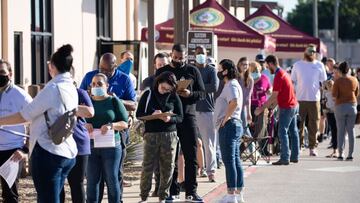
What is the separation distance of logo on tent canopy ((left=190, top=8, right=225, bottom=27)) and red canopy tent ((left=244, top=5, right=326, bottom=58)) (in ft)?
16.7

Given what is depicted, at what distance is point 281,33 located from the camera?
3528 centimetres

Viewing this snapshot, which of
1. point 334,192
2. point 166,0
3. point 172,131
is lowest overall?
point 334,192

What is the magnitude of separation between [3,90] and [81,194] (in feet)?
4.89

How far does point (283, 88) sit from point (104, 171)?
8.21m

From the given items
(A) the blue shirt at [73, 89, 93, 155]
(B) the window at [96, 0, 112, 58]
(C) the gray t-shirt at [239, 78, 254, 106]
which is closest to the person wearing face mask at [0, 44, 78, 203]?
(A) the blue shirt at [73, 89, 93, 155]

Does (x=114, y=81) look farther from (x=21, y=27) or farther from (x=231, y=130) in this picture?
(x=21, y=27)

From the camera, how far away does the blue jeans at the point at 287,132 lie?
63.2 feet

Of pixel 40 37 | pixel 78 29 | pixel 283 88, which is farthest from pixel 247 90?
pixel 78 29

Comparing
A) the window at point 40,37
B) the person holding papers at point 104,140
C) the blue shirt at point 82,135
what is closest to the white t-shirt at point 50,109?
the blue shirt at point 82,135

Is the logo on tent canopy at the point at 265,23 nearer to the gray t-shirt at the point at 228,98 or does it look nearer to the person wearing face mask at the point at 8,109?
the gray t-shirt at the point at 228,98

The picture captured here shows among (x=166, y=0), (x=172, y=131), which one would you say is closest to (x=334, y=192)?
(x=172, y=131)

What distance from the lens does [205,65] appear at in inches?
612

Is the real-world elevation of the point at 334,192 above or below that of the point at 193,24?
below

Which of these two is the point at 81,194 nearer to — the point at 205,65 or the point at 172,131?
the point at 172,131
